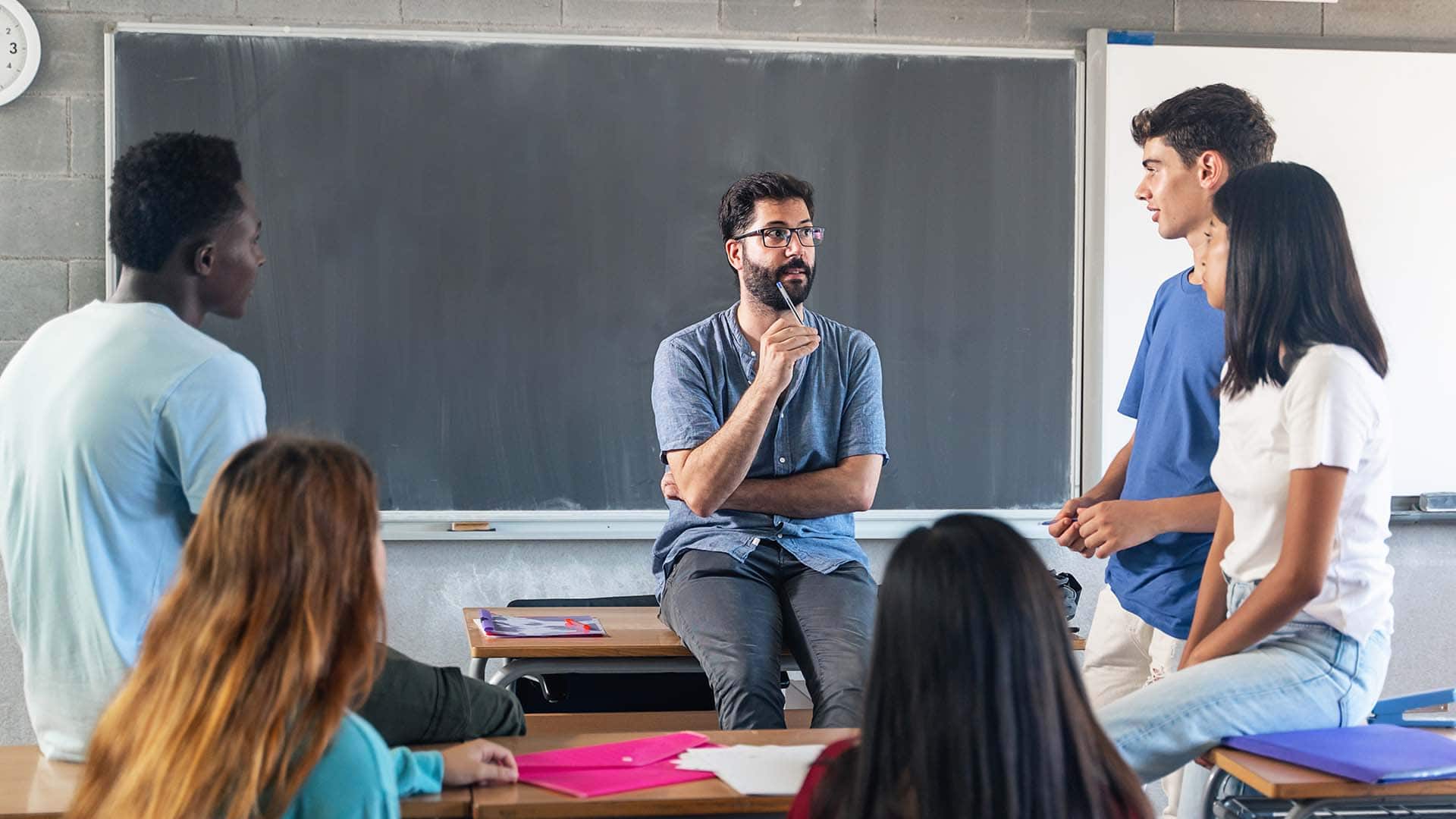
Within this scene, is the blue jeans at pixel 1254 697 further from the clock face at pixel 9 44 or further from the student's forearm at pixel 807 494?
the clock face at pixel 9 44

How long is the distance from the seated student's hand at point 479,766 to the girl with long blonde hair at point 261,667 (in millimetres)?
369

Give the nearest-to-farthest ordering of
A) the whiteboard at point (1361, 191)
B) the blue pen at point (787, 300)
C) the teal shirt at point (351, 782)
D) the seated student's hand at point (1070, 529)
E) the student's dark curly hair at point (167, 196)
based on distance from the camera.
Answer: the teal shirt at point (351, 782) → the student's dark curly hair at point (167, 196) → the seated student's hand at point (1070, 529) → the blue pen at point (787, 300) → the whiteboard at point (1361, 191)

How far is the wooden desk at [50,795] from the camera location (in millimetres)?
1583

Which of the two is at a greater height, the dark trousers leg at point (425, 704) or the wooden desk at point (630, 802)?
the dark trousers leg at point (425, 704)

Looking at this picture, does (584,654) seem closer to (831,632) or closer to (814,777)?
(831,632)

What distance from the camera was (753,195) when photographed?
294 cm

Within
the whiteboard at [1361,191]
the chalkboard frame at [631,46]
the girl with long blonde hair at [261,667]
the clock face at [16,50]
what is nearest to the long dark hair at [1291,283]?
the girl with long blonde hair at [261,667]

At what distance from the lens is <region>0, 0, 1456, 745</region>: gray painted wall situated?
345cm

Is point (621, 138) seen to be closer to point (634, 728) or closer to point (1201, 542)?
point (634, 728)

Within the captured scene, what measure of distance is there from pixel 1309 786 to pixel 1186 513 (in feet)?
2.47

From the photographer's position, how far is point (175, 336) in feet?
5.82

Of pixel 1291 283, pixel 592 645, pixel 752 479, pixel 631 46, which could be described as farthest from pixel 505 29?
pixel 1291 283

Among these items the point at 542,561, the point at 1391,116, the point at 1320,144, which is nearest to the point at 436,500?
the point at 542,561

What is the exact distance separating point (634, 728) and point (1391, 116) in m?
2.89
